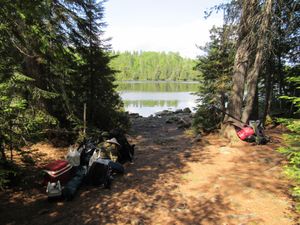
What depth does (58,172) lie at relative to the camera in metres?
5.54

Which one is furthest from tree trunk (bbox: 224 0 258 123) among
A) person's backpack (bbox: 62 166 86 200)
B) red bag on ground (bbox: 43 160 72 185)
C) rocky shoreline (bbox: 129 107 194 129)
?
rocky shoreline (bbox: 129 107 194 129)

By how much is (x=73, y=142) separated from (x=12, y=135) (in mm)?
4158

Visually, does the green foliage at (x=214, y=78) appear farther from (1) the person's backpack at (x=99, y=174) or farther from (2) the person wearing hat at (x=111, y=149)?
(1) the person's backpack at (x=99, y=174)

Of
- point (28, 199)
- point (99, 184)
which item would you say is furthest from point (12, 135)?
point (99, 184)

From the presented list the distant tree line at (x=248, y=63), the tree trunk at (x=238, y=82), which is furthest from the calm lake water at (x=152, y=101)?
the tree trunk at (x=238, y=82)

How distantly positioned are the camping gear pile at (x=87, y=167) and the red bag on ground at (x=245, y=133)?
3.63m

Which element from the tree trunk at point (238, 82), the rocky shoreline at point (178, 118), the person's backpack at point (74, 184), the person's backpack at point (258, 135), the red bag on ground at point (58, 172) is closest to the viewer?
the person's backpack at point (74, 184)

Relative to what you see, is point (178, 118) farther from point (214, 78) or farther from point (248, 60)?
point (248, 60)

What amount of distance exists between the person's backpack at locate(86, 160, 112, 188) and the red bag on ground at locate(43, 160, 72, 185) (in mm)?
456

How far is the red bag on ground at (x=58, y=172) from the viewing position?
5469 mm

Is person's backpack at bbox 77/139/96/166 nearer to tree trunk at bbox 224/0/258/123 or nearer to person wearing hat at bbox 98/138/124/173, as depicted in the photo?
person wearing hat at bbox 98/138/124/173

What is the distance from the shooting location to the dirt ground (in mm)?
4492

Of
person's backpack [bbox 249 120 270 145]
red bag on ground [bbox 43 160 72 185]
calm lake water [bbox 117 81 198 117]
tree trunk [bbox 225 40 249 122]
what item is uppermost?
tree trunk [bbox 225 40 249 122]

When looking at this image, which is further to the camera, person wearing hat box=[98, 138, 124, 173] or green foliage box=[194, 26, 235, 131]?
green foliage box=[194, 26, 235, 131]
